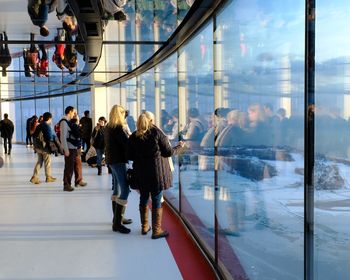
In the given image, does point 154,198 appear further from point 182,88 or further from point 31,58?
point 31,58

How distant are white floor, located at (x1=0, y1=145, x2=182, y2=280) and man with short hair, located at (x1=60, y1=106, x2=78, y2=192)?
0.37 meters

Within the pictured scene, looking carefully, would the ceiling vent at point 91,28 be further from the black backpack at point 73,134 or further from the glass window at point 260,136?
the black backpack at point 73,134

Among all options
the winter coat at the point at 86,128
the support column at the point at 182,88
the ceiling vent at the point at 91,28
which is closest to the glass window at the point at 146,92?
the winter coat at the point at 86,128

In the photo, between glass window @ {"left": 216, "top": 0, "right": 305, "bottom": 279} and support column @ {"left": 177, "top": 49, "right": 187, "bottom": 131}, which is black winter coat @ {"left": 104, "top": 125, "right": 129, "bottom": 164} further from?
support column @ {"left": 177, "top": 49, "right": 187, "bottom": 131}

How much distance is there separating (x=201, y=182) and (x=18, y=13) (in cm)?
440

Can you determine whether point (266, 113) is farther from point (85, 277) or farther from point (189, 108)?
point (189, 108)

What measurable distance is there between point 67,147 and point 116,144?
3587 millimetres

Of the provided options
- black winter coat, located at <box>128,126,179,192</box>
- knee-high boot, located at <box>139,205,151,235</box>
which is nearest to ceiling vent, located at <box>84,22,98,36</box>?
black winter coat, located at <box>128,126,179,192</box>

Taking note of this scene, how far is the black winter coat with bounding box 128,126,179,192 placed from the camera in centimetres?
490

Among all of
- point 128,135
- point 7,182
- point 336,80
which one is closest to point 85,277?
point 128,135

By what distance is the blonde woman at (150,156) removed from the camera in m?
4.89

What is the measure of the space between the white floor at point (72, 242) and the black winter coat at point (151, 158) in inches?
26.2

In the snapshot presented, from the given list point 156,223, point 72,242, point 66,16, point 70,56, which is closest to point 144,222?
point 156,223

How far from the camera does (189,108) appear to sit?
24.7 ft
